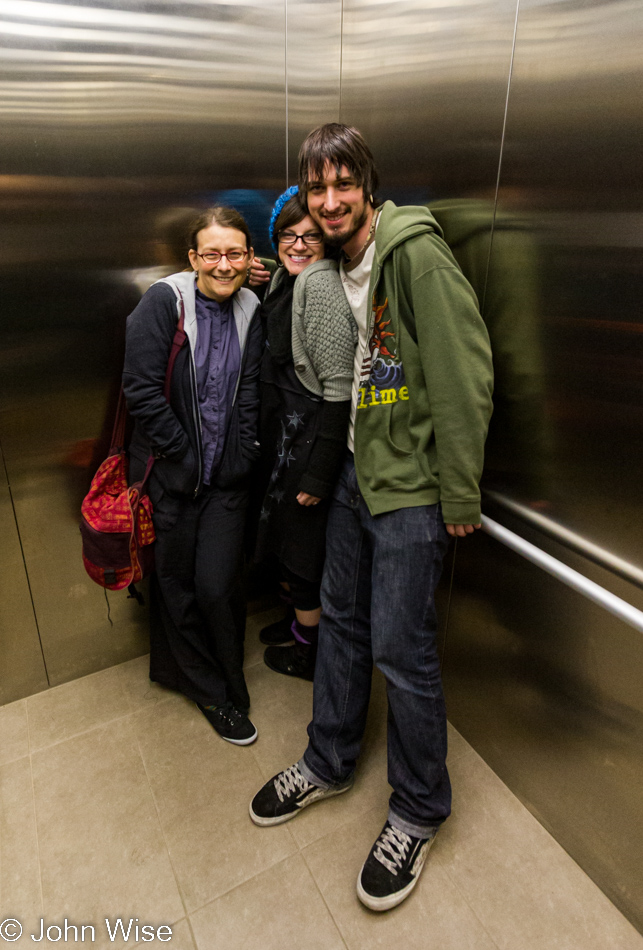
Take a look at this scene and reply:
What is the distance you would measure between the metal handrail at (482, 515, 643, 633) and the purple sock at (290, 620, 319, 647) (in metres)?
0.83

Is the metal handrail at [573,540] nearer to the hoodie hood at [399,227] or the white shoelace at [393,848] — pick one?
the hoodie hood at [399,227]

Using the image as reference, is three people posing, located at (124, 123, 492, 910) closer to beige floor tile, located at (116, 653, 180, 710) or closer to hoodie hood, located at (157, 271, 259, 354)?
hoodie hood, located at (157, 271, 259, 354)

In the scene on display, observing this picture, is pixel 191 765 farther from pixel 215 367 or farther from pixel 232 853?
pixel 215 367

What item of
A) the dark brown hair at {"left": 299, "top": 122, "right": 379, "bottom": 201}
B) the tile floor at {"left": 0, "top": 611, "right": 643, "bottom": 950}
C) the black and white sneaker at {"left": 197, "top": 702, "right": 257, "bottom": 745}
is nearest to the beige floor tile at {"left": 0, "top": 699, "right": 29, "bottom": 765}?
the tile floor at {"left": 0, "top": 611, "right": 643, "bottom": 950}

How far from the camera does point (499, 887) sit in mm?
1431

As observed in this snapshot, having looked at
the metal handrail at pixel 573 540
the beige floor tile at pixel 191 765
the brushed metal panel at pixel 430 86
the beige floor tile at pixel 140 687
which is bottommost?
the beige floor tile at pixel 191 765

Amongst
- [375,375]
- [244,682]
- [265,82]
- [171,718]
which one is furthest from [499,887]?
[265,82]

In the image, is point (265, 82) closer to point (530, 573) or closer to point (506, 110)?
point (506, 110)

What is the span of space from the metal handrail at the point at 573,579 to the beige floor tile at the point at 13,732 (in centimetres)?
156

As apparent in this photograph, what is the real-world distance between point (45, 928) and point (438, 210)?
201cm

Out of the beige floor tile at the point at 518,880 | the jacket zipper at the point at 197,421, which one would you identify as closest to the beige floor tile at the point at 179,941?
the beige floor tile at the point at 518,880

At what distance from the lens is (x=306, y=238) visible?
146 centimetres

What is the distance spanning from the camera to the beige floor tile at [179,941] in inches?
51.8

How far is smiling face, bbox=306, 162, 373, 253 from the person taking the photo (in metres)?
1.27
